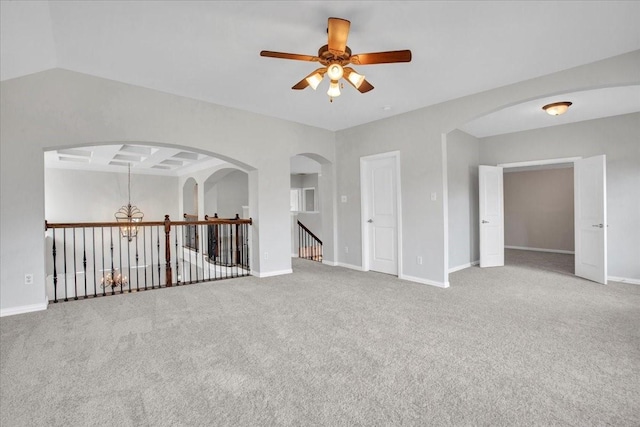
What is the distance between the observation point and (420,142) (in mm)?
4777

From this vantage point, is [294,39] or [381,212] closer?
[294,39]

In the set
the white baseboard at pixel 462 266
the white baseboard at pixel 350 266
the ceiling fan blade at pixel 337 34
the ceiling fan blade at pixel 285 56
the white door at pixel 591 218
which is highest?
the ceiling fan blade at pixel 337 34

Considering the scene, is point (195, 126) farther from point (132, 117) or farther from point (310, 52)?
point (310, 52)

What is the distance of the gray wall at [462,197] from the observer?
5801 millimetres

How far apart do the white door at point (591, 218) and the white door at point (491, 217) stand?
123 cm

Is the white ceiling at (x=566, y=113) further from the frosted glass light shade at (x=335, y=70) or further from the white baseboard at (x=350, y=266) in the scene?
the white baseboard at (x=350, y=266)

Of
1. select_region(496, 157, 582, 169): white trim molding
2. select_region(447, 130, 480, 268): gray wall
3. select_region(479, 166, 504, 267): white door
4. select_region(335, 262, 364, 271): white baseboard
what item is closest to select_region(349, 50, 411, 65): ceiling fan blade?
select_region(447, 130, 480, 268): gray wall

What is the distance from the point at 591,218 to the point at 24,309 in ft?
26.1

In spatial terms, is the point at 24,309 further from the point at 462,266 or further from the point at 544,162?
the point at 544,162

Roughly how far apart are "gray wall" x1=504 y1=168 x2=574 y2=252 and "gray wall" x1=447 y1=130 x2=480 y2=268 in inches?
115

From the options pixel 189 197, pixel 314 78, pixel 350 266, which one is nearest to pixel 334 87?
pixel 314 78

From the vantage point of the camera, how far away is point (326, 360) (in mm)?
2389

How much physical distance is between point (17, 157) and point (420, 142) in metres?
5.16

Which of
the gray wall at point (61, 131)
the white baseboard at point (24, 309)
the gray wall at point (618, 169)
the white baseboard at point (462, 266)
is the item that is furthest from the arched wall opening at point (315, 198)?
the gray wall at point (618, 169)
